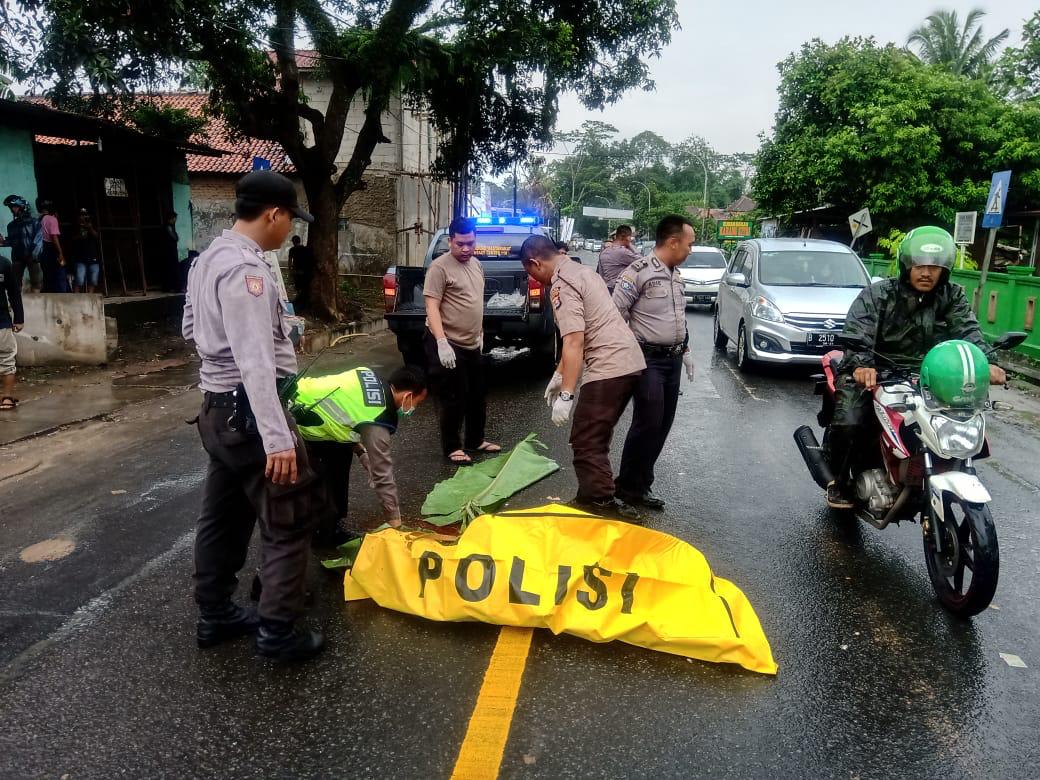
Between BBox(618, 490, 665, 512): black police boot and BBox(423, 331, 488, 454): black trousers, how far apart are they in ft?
5.01

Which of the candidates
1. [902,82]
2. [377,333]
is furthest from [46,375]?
[902,82]

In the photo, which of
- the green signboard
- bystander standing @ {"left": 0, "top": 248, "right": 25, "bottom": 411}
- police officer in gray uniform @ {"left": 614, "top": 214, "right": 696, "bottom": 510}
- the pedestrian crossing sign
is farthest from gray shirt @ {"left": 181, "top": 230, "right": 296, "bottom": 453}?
the green signboard

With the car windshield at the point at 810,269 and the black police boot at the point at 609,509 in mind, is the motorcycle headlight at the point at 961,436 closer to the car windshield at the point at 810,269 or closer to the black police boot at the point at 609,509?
the black police boot at the point at 609,509

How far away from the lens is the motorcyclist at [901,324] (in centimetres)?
394

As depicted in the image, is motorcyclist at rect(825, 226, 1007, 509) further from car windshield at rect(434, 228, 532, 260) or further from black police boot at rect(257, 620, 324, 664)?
car windshield at rect(434, 228, 532, 260)

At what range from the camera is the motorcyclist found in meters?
3.94

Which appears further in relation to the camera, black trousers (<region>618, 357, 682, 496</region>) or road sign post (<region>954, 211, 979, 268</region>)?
road sign post (<region>954, 211, 979, 268</region>)

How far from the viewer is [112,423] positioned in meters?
7.18

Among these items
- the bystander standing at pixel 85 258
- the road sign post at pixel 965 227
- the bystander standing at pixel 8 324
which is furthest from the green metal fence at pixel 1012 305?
the bystander standing at pixel 85 258

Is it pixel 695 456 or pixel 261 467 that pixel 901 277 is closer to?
pixel 695 456

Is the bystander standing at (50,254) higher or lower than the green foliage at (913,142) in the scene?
lower

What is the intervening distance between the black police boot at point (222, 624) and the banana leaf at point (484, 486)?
110 cm

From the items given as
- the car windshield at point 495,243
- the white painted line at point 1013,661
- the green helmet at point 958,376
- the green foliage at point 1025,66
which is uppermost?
the green foliage at point 1025,66

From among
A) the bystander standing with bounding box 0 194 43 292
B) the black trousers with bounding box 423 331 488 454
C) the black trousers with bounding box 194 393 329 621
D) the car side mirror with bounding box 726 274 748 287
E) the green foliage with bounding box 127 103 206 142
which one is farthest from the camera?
the green foliage with bounding box 127 103 206 142
